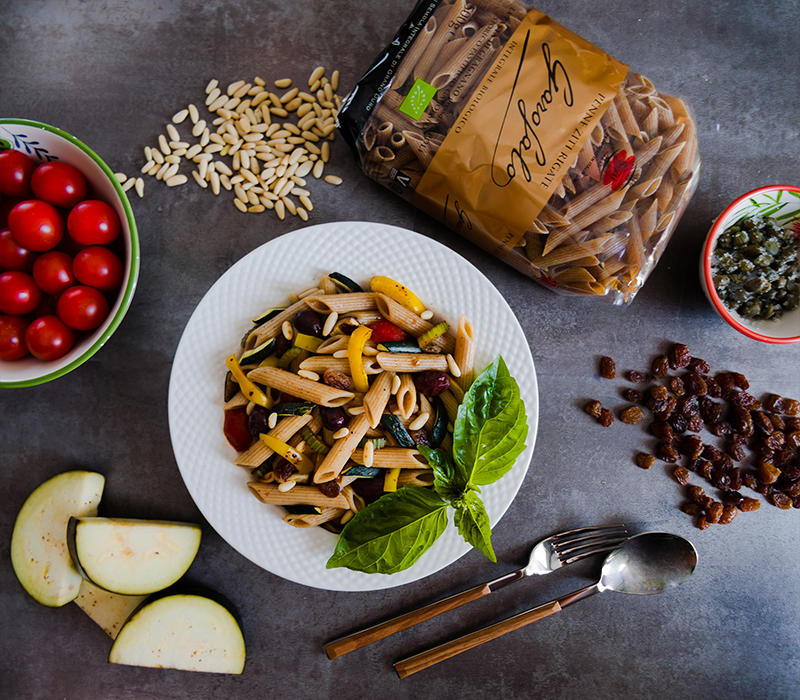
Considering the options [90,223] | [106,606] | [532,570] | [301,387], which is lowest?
[106,606]

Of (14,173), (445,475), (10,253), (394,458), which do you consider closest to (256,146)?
(14,173)

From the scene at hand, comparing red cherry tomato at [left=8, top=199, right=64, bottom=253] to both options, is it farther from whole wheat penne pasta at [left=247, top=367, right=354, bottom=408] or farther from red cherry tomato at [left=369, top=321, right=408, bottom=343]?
red cherry tomato at [left=369, top=321, right=408, bottom=343]

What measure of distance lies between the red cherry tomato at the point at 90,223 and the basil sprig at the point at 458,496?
3.64ft

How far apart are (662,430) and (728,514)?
0.38 m

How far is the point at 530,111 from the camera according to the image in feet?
4.54

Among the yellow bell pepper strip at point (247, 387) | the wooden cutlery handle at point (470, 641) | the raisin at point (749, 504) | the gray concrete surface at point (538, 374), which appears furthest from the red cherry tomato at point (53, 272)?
the raisin at point (749, 504)

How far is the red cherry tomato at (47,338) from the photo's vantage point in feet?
4.77

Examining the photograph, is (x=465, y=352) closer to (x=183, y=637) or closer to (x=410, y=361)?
(x=410, y=361)

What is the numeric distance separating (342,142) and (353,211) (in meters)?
0.25

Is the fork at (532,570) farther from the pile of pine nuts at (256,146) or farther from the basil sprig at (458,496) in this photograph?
the pile of pine nuts at (256,146)

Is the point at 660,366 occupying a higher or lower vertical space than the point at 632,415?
higher

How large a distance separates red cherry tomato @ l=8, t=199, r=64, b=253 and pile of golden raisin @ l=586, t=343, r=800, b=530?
181 cm

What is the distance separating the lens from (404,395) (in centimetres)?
147

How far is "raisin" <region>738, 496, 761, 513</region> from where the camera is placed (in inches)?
69.6
